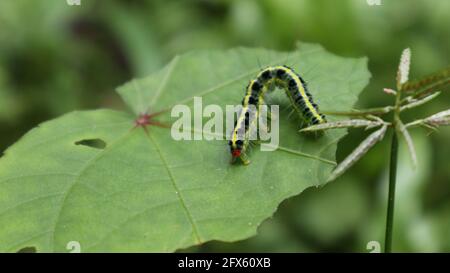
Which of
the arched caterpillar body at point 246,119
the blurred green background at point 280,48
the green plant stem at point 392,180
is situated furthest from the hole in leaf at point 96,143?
the blurred green background at point 280,48

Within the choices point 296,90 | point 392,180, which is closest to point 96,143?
point 296,90

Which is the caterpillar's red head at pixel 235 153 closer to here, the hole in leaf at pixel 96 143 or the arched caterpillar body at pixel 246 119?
the arched caterpillar body at pixel 246 119

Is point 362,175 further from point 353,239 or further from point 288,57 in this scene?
point 288,57

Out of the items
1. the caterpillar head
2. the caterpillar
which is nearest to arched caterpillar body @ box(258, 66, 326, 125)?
the caterpillar

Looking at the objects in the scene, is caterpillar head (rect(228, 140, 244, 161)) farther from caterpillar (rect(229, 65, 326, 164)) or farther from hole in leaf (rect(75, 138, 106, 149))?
hole in leaf (rect(75, 138, 106, 149))

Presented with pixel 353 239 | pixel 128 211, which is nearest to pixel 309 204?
pixel 353 239

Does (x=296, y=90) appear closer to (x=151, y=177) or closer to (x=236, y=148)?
(x=236, y=148)
